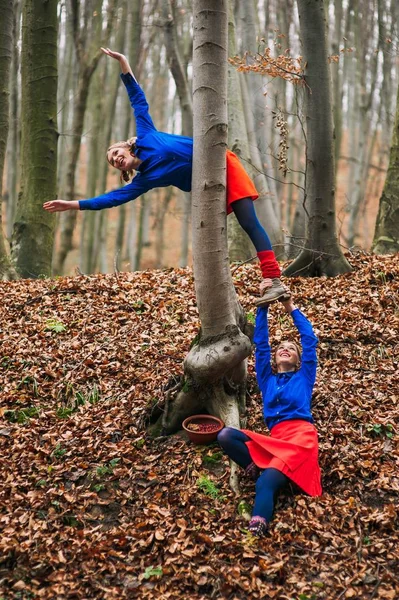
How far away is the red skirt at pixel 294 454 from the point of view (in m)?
4.54

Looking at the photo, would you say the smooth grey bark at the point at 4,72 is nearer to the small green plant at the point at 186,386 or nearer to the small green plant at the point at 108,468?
the small green plant at the point at 186,386

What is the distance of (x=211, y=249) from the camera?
506cm

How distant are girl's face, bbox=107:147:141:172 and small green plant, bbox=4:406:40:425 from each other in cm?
239

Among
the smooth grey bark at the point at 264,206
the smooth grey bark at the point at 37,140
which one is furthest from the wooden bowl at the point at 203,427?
the smooth grey bark at the point at 264,206

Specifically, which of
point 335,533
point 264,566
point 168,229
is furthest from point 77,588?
point 168,229

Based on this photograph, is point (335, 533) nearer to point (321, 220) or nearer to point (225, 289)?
point (225, 289)

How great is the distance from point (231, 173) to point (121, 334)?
96.8 inches

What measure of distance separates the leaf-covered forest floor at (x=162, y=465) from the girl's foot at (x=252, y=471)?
0.07 m

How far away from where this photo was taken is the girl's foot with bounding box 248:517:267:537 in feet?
14.1

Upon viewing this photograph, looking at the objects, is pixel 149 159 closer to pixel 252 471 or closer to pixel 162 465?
pixel 162 465

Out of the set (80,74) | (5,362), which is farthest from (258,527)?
(80,74)

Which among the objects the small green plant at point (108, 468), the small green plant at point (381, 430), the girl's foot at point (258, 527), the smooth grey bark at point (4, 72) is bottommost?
the girl's foot at point (258, 527)

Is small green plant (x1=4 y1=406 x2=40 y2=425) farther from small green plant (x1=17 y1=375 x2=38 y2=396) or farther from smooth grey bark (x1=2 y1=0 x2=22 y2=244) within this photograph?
smooth grey bark (x1=2 y1=0 x2=22 y2=244)

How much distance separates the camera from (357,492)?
4598 millimetres
